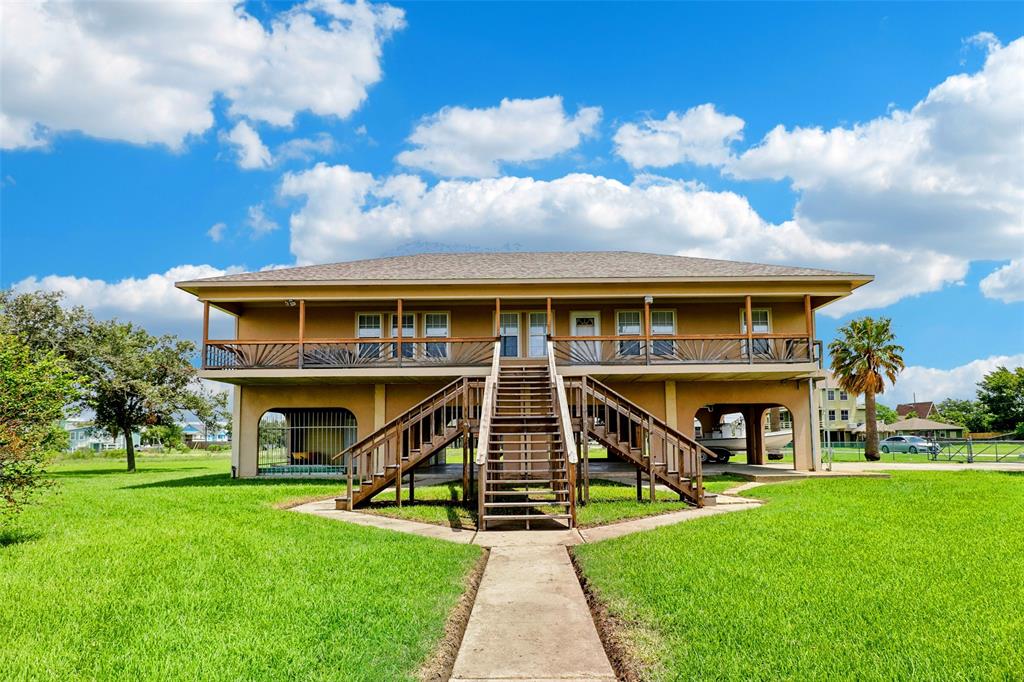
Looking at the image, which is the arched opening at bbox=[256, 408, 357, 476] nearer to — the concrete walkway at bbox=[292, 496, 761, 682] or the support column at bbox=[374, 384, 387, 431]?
the support column at bbox=[374, 384, 387, 431]

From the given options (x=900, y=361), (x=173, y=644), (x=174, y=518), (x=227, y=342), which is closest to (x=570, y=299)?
(x=227, y=342)

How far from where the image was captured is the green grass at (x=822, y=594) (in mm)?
4617

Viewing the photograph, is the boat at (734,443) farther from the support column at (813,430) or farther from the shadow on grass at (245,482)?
the shadow on grass at (245,482)

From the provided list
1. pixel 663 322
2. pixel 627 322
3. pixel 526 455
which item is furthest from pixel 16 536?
pixel 663 322

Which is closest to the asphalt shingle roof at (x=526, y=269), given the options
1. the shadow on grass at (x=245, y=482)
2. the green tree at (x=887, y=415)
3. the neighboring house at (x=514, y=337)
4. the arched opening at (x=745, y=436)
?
the neighboring house at (x=514, y=337)

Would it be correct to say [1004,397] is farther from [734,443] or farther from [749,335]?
[749,335]

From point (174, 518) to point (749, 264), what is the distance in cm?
1810

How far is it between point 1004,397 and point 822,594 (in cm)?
6342

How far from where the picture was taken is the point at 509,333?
70.9ft

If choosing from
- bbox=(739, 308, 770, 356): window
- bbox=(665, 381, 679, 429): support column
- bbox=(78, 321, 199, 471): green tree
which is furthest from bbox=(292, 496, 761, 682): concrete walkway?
bbox=(78, 321, 199, 471): green tree

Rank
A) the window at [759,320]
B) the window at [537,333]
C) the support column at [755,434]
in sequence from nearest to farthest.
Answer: the window at [537,333] < the window at [759,320] < the support column at [755,434]

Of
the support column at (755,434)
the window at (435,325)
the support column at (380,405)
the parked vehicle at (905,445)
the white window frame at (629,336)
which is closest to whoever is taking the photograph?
the white window frame at (629,336)

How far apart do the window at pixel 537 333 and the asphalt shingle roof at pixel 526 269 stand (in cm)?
152

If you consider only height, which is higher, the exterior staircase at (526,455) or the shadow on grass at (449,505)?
the exterior staircase at (526,455)
